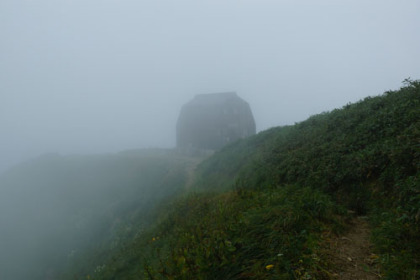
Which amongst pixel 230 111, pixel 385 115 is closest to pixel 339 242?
pixel 385 115

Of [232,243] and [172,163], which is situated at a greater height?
[232,243]

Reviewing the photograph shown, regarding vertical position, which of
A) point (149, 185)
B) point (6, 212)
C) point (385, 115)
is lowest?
point (6, 212)

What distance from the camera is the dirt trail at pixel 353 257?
10.1 feet

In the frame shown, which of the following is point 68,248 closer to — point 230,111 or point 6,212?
point 6,212

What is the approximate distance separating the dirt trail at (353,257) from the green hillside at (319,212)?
103 millimetres

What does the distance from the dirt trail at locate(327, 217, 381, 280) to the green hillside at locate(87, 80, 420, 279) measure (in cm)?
10

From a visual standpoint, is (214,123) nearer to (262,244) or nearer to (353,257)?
(262,244)

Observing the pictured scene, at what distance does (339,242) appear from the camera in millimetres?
3867

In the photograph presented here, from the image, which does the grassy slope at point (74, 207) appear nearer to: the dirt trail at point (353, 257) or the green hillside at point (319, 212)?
the green hillside at point (319, 212)

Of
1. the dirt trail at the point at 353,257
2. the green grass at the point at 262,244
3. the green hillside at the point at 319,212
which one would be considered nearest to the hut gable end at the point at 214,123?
the green hillside at the point at 319,212

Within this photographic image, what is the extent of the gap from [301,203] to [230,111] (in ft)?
155

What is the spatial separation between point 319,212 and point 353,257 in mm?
1136

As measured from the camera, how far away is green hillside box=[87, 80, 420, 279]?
131 inches

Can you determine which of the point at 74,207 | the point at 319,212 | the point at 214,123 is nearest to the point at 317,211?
the point at 319,212
